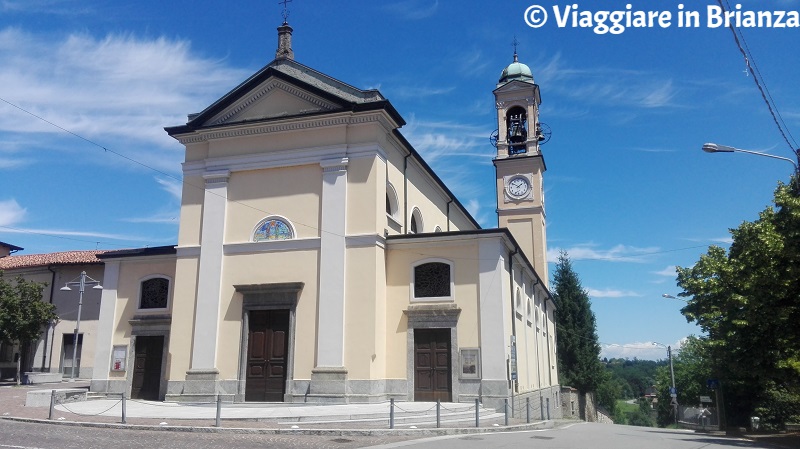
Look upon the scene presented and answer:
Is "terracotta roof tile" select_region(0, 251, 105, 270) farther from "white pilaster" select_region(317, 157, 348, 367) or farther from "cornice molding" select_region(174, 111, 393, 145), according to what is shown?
"white pilaster" select_region(317, 157, 348, 367)

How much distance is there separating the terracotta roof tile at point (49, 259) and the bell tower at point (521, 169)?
74.0 ft

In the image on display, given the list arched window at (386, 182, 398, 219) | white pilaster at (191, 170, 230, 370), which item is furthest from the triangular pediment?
arched window at (386, 182, 398, 219)

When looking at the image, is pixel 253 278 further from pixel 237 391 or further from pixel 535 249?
pixel 535 249

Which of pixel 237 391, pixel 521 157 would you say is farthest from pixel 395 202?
pixel 521 157

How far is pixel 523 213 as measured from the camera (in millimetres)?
35125

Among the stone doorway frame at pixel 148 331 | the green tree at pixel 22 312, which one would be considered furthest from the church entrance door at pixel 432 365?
the green tree at pixel 22 312

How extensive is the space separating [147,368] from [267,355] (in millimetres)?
5154

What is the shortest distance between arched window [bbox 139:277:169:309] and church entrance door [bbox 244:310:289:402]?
4.43 metres

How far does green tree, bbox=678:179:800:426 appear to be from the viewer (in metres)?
16.0

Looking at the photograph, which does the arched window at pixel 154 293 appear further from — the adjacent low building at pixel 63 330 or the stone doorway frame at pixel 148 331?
the adjacent low building at pixel 63 330

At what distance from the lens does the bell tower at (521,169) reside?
34250mm

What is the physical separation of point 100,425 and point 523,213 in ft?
85.4

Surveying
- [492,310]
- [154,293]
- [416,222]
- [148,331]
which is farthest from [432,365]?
[154,293]

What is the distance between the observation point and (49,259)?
1281 inches
